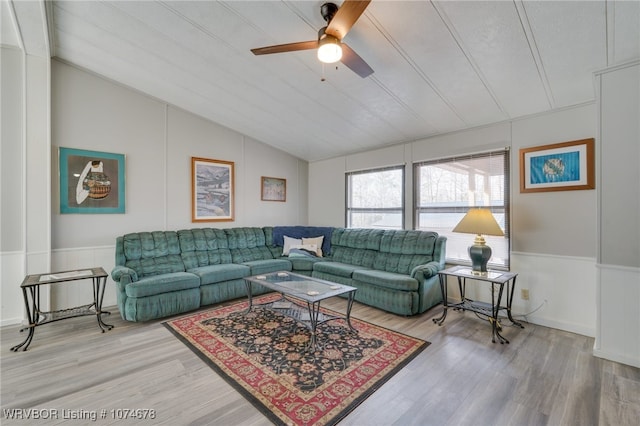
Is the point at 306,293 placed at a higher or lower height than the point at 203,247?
lower

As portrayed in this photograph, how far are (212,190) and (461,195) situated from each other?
12.6ft

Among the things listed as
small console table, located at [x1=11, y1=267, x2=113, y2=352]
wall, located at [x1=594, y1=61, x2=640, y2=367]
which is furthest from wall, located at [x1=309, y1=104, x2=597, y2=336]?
small console table, located at [x1=11, y1=267, x2=113, y2=352]

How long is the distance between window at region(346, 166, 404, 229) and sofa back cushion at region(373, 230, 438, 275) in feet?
1.41

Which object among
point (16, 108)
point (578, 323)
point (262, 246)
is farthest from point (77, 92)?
point (578, 323)

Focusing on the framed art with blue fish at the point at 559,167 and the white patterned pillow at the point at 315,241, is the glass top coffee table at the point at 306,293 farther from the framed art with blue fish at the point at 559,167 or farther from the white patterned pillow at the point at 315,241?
the framed art with blue fish at the point at 559,167

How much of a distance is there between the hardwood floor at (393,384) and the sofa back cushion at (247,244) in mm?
1856

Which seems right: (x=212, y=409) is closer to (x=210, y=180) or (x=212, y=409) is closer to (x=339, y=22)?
(x=339, y=22)

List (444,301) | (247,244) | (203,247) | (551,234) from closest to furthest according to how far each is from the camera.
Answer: (551,234)
(444,301)
(203,247)
(247,244)

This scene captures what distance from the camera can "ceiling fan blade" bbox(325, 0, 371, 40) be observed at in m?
1.58

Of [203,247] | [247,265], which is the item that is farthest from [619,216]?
[203,247]

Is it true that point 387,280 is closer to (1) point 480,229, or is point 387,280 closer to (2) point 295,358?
(1) point 480,229

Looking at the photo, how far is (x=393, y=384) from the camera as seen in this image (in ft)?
6.67

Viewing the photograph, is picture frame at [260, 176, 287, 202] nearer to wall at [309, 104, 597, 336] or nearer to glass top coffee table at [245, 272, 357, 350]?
glass top coffee table at [245, 272, 357, 350]

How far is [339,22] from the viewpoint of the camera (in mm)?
1758
